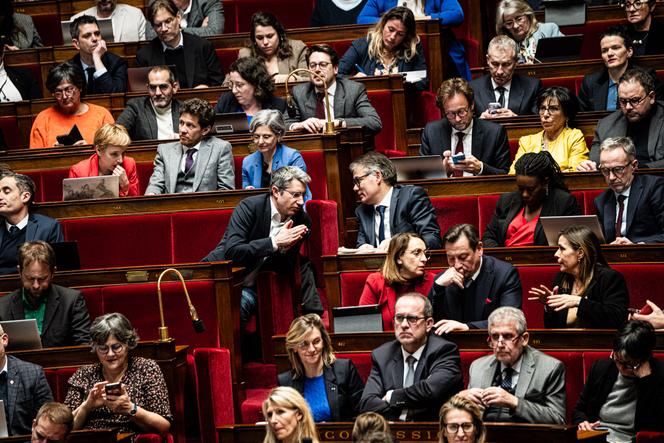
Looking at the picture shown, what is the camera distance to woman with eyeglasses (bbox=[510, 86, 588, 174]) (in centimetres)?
410

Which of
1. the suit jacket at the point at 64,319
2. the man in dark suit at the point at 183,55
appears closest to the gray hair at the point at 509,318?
the suit jacket at the point at 64,319

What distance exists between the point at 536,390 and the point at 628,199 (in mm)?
896

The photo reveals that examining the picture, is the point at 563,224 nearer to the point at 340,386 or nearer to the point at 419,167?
the point at 419,167

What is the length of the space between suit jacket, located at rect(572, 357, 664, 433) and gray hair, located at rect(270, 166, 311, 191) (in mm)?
1056

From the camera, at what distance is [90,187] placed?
4016 millimetres

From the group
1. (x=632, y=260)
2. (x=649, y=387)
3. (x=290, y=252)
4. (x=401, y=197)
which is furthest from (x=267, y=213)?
(x=649, y=387)

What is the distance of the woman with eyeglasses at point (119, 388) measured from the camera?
314 centimetres

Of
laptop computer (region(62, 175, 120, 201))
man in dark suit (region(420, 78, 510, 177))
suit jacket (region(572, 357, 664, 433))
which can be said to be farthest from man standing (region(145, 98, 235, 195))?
suit jacket (region(572, 357, 664, 433))

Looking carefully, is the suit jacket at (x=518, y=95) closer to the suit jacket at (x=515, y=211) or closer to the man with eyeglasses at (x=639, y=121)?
the man with eyeglasses at (x=639, y=121)

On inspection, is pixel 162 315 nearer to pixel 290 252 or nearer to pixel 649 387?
pixel 290 252

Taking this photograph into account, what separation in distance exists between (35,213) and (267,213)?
0.74 meters

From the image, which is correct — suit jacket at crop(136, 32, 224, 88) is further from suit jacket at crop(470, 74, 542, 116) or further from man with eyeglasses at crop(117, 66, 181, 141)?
suit jacket at crop(470, 74, 542, 116)

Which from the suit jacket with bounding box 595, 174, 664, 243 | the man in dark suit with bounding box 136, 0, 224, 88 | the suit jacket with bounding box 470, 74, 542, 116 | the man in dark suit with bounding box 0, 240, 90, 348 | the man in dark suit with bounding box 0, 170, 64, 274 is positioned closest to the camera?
the man in dark suit with bounding box 0, 240, 90, 348

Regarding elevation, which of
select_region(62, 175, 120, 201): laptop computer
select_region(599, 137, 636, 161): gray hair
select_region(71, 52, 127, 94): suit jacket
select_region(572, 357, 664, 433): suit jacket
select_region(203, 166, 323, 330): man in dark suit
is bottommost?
select_region(572, 357, 664, 433): suit jacket
